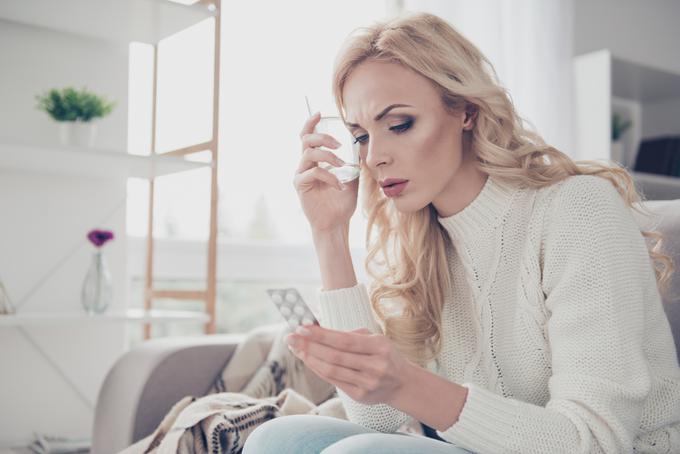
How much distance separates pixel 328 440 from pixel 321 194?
46 cm

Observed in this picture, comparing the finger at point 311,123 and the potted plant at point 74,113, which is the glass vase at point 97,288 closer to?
the potted plant at point 74,113

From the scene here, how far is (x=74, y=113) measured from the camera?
190cm

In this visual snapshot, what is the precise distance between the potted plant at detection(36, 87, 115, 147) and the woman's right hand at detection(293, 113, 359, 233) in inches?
32.1

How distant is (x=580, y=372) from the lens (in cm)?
98

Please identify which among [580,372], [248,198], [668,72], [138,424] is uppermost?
[668,72]

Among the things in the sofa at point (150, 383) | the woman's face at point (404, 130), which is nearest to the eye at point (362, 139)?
the woman's face at point (404, 130)

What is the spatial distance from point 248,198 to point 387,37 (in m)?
1.43

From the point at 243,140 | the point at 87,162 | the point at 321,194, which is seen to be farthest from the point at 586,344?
the point at 243,140

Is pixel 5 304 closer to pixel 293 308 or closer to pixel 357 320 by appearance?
pixel 357 320

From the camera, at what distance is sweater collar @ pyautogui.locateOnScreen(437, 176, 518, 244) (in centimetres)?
123

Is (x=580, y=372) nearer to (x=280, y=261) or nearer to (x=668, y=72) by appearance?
(x=280, y=261)

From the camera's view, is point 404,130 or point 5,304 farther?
point 5,304

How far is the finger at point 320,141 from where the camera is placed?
119cm

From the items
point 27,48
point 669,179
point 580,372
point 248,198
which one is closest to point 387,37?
point 580,372
